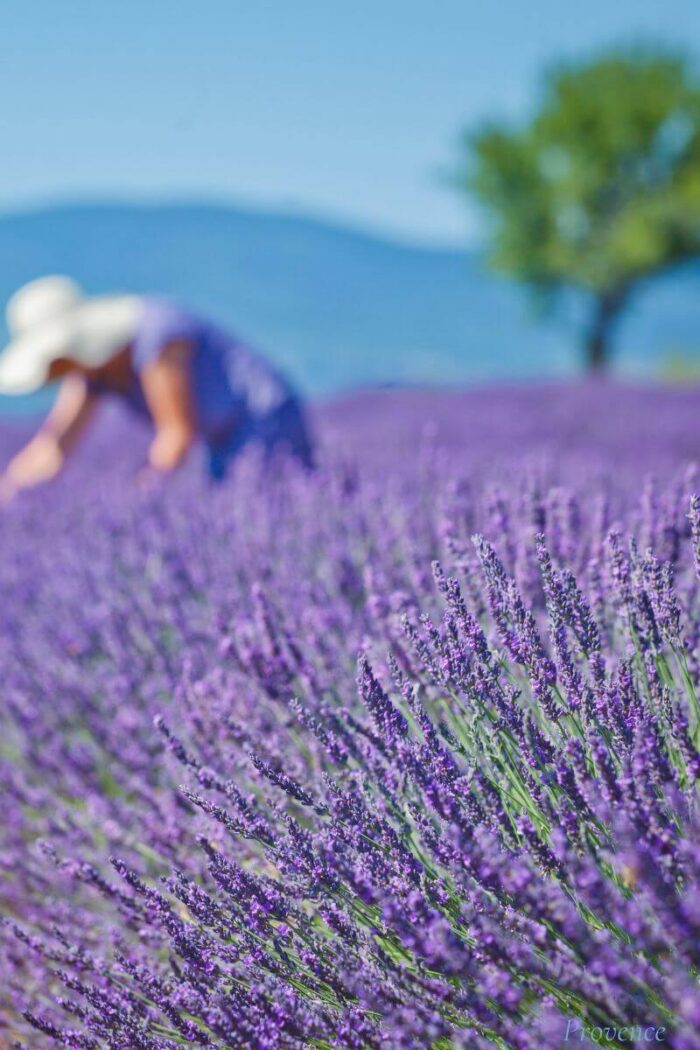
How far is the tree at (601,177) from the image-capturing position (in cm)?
1667

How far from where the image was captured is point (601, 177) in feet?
56.3

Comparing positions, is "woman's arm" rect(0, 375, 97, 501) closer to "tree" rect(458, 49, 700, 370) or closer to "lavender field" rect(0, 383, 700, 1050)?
"lavender field" rect(0, 383, 700, 1050)

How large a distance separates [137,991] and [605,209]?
18223 mm

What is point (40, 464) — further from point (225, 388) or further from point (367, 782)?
point (367, 782)

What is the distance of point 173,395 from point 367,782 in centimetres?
Result: 285

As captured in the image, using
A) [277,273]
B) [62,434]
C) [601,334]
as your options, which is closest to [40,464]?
[62,434]

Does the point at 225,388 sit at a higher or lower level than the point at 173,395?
higher

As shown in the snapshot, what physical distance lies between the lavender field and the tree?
16.1 m

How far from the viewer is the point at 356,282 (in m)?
61.6

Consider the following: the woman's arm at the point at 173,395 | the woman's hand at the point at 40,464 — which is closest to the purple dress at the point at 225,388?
the woman's arm at the point at 173,395

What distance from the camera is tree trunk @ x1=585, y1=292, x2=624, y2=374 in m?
18.6

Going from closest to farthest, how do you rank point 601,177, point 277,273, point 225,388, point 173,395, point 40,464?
point 173,395 → point 225,388 → point 40,464 → point 601,177 → point 277,273

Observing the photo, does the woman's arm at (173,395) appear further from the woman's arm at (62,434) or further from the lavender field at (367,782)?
the lavender field at (367,782)

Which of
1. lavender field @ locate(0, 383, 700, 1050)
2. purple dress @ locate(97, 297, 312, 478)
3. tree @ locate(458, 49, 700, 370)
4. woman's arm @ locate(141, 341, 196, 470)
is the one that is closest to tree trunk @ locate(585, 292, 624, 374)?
tree @ locate(458, 49, 700, 370)
